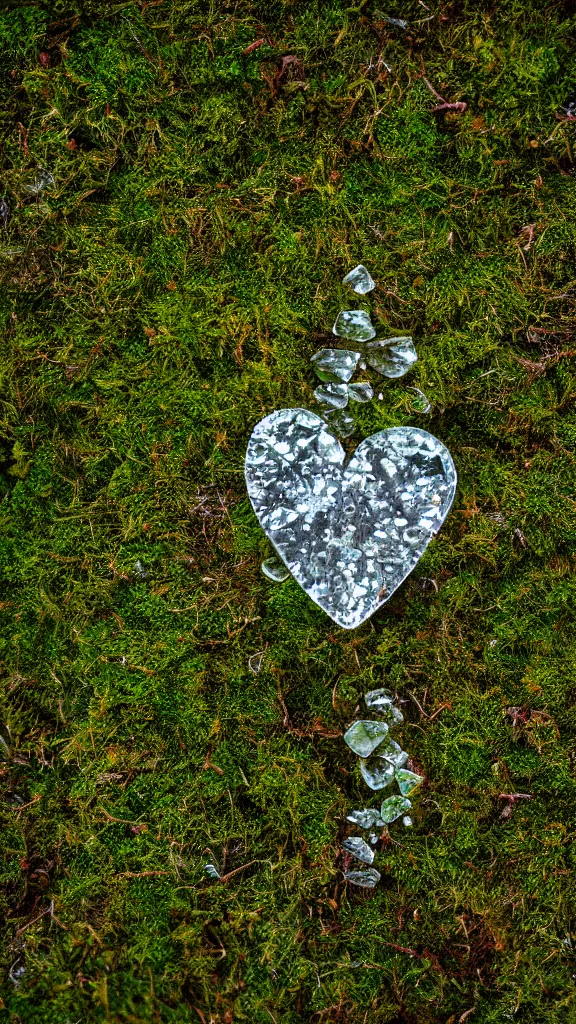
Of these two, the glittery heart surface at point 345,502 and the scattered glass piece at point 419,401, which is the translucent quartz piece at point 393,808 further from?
the scattered glass piece at point 419,401

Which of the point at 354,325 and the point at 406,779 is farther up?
the point at 354,325

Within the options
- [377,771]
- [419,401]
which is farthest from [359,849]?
[419,401]

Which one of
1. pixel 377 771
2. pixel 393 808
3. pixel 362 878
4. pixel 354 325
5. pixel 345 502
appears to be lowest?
pixel 362 878

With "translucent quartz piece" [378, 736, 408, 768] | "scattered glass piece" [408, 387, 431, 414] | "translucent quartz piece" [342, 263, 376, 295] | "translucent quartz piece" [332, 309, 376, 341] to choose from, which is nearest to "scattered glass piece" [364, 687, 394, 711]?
"translucent quartz piece" [378, 736, 408, 768]

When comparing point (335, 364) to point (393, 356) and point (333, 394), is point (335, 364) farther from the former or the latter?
point (393, 356)

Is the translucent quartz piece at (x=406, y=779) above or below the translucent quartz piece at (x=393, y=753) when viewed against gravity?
below

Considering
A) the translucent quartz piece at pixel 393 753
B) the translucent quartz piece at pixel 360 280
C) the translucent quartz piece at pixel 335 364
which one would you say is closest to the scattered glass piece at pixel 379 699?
the translucent quartz piece at pixel 393 753
